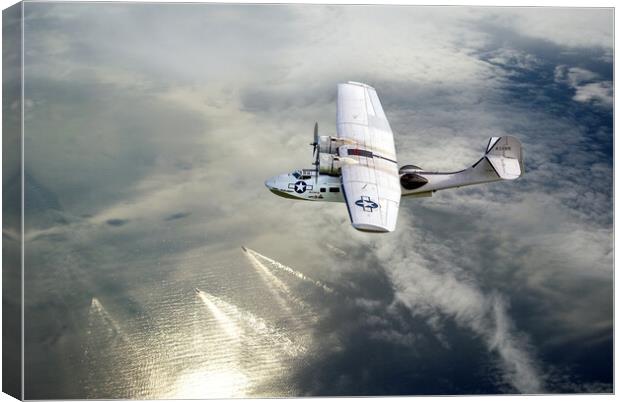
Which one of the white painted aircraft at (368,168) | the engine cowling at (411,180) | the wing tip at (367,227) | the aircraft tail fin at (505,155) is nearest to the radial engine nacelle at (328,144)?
the white painted aircraft at (368,168)

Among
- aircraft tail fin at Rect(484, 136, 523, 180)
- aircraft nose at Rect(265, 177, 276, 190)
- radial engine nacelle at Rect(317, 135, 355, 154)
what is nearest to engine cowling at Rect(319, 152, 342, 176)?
radial engine nacelle at Rect(317, 135, 355, 154)

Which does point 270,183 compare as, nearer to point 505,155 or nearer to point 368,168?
point 368,168

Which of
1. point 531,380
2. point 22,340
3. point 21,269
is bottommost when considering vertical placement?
point 531,380

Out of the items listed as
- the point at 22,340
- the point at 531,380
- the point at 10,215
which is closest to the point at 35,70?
the point at 10,215

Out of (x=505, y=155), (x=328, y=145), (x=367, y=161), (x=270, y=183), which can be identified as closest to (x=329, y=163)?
(x=328, y=145)

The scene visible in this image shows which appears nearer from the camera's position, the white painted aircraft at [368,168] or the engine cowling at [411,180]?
the white painted aircraft at [368,168]

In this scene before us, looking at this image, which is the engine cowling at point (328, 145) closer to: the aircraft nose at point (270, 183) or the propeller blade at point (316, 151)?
the propeller blade at point (316, 151)

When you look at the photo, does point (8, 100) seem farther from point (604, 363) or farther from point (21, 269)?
point (604, 363)
